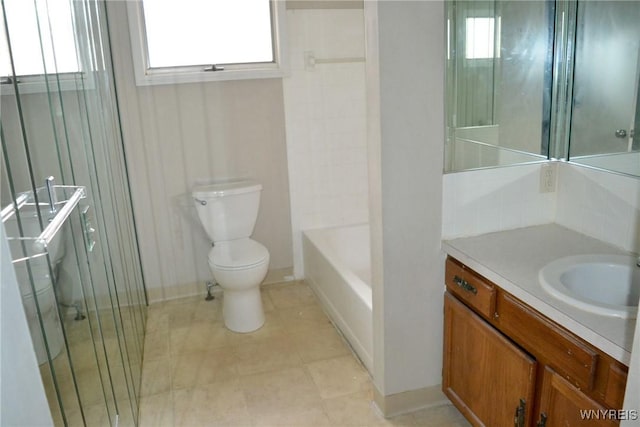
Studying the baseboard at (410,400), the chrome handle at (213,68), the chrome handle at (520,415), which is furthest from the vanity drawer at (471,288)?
the chrome handle at (213,68)

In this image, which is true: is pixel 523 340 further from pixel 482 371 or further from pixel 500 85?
pixel 500 85

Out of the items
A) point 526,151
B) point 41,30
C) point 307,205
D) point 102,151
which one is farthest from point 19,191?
point 307,205

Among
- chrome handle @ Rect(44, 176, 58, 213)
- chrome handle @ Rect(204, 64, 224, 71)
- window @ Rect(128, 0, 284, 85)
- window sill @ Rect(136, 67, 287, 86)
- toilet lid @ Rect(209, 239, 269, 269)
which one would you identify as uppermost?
window @ Rect(128, 0, 284, 85)

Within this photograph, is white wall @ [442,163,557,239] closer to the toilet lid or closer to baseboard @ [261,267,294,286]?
the toilet lid

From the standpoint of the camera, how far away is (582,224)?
2.14m

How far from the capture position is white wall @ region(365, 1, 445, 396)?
76.2 inches

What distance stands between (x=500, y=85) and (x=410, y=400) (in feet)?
4.62

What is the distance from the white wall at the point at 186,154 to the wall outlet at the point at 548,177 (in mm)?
1770

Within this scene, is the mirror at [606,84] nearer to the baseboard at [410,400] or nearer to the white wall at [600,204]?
the white wall at [600,204]

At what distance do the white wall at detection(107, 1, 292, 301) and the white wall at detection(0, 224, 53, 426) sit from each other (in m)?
2.48

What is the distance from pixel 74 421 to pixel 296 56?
260 centimetres

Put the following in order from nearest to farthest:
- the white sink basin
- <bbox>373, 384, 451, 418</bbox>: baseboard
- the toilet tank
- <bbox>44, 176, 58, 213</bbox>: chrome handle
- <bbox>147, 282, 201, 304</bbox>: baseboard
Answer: <bbox>44, 176, 58, 213</bbox>: chrome handle < the white sink basin < <bbox>373, 384, 451, 418</bbox>: baseboard < the toilet tank < <bbox>147, 282, 201, 304</bbox>: baseboard

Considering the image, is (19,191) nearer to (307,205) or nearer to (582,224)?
(582,224)

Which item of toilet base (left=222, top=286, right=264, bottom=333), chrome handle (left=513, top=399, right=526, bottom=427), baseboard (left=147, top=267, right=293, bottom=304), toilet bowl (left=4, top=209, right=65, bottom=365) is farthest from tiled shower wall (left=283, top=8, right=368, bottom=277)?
toilet bowl (left=4, top=209, right=65, bottom=365)
